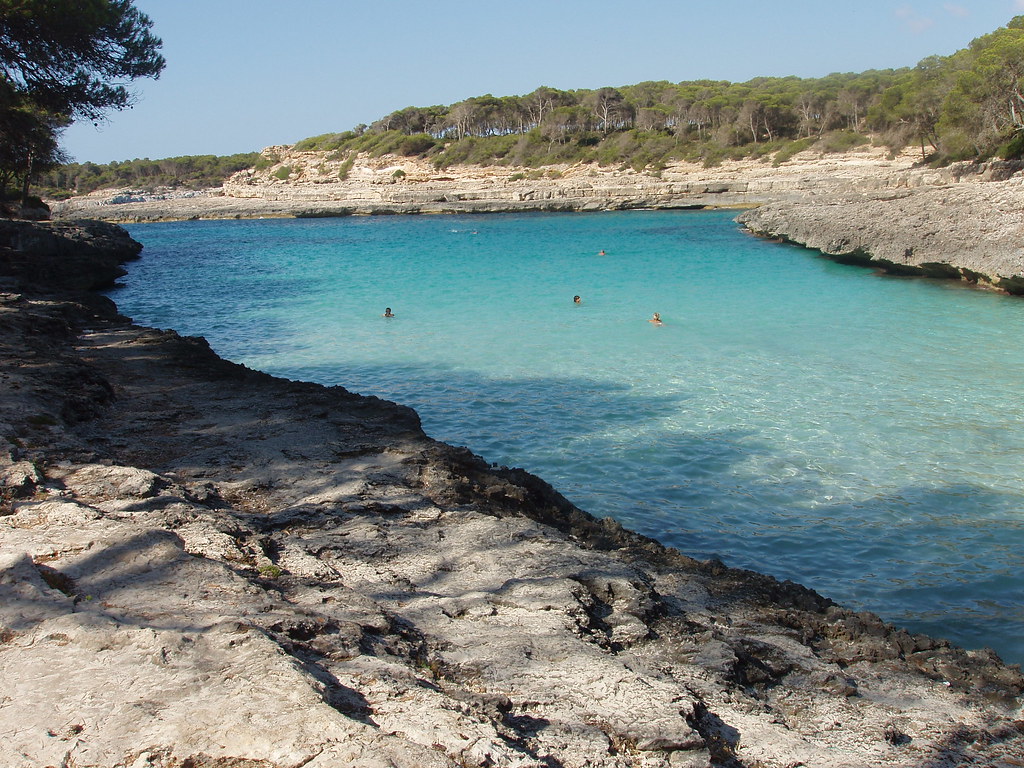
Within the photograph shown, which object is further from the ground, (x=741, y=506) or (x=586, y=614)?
(x=586, y=614)

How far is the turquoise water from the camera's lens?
21.7 ft

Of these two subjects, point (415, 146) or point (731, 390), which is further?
point (415, 146)

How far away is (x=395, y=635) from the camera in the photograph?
3.52 meters

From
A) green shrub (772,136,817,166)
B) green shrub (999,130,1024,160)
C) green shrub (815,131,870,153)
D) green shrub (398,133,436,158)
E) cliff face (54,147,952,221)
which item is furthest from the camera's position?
green shrub (398,133,436,158)

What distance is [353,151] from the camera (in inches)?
3297

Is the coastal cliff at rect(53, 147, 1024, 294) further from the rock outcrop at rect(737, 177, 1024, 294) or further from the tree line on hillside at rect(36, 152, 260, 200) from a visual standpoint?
the tree line on hillside at rect(36, 152, 260, 200)

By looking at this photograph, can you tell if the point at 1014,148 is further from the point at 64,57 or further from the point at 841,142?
the point at 64,57

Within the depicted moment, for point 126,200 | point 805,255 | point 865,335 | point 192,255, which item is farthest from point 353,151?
point 865,335

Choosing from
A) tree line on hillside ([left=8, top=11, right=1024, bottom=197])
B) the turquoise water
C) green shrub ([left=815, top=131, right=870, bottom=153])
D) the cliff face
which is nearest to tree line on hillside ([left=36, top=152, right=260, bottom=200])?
tree line on hillside ([left=8, top=11, right=1024, bottom=197])

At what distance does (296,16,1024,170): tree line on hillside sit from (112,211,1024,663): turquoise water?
14.8 metres

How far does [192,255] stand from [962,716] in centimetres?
3984

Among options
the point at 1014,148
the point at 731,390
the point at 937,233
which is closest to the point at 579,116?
the point at 1014,148

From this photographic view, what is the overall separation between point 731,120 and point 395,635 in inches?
2841

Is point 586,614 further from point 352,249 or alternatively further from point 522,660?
point 352,249
